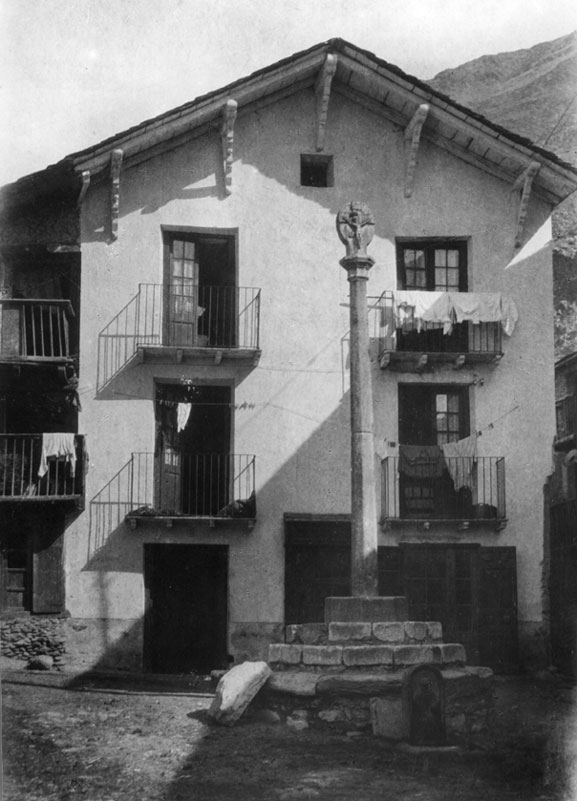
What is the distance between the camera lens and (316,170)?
85.7 ft

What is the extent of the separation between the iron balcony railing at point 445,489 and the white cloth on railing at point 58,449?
6.85 m

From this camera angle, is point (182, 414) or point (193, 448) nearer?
point (182, 414)

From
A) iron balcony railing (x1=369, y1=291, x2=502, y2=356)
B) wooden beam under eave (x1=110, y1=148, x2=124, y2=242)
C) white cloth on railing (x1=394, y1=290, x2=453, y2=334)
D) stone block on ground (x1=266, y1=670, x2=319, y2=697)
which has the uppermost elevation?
wooden beam under eave (x1=110, y1=148, x2=124, y2=242)

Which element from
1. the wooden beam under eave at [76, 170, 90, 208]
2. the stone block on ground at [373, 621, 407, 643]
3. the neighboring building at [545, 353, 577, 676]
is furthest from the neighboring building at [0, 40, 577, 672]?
the stone block on ground at [373, 621, 407, 643]

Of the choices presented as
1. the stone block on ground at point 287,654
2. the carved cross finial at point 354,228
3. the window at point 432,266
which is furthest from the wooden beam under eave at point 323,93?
the stone block on ground at point 287,654

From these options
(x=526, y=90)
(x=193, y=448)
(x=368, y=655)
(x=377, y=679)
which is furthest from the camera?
(x=526, y=90)

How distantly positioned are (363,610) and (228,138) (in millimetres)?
13087

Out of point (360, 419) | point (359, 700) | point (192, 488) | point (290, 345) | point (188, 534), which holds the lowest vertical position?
point (359, 700)

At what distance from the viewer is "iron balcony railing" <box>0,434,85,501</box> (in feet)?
74.9

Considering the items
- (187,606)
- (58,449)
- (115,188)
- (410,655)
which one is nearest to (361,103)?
(115,188)

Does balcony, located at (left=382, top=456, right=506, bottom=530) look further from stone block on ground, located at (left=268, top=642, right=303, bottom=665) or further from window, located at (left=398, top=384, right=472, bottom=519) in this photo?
stone block on ground, located at (left=268, top=642, right=303, bottom=665)

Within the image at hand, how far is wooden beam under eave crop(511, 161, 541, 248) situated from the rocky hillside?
58.3 feet

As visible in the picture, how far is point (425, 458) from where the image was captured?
80.4 ft

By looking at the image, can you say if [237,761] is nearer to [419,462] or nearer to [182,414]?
[419,462]
